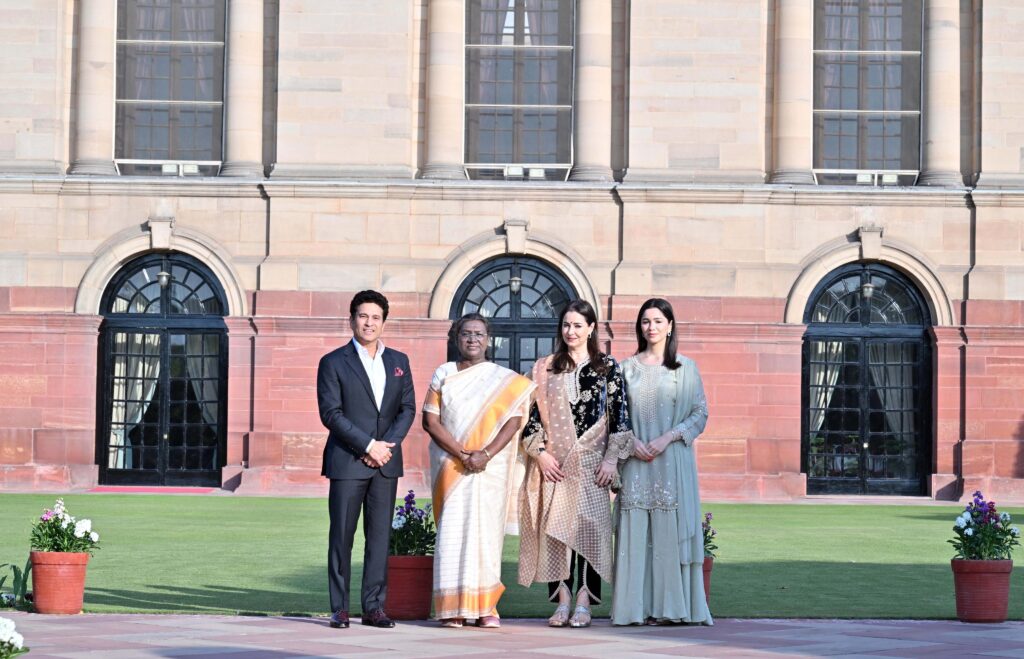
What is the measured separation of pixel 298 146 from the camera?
28812mm

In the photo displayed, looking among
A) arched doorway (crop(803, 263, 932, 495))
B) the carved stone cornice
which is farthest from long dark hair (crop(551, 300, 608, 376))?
the carved stone cornice

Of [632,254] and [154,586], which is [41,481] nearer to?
[632,254]

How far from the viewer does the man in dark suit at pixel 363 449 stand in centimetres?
1129

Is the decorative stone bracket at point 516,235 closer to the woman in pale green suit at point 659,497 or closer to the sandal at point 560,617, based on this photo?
the woman in pale green suit at point 659,497

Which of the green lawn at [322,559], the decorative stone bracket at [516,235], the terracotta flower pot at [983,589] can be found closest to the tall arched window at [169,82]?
the decorative stone bracket at [516,235]

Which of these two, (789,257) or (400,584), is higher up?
(789,257)

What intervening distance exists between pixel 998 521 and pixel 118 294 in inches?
773

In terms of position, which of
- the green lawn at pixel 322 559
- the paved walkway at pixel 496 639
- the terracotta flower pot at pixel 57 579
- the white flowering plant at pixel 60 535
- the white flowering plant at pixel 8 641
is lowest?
the green lawn at pixel 322 559

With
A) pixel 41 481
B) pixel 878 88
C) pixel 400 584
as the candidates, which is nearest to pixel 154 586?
pixel 400 584

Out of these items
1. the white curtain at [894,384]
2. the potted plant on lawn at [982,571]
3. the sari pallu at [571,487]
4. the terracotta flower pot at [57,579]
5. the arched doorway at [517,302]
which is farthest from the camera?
the white curtain at [894,384]

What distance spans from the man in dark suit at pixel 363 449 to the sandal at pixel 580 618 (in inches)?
46.5

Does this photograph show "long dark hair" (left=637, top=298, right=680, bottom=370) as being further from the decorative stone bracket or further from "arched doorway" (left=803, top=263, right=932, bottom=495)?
"arched doorway" (left=803, top=263, right=932, bottom=495)

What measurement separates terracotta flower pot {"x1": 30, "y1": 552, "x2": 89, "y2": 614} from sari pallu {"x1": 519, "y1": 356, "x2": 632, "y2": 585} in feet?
9.99

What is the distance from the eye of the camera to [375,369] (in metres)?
11.5
